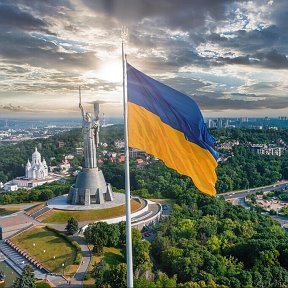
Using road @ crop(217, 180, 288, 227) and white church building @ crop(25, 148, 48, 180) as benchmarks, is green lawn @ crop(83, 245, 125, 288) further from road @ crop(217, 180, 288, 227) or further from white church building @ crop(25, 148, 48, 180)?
white church building @ crop(25, 148, 48, 180)

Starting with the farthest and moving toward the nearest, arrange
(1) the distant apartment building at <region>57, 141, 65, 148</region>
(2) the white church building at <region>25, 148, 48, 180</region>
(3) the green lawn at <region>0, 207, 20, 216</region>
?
(1) the distant apartment building at <region>57, 141, 65, 148</region>
(2) the white church building at <region>25, 148, 48, 180</region>
(3) the green lawn at <region>0, 207, 20, 216</region>

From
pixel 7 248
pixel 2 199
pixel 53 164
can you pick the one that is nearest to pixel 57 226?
pixel 7 248

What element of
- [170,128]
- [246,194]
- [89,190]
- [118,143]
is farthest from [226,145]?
[170,128]

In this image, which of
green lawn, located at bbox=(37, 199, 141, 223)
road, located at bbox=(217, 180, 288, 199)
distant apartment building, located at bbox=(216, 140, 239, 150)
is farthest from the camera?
distant apartment building, located at bbox=(216, 140, 239, 150)

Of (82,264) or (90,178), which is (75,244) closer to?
(82,264)

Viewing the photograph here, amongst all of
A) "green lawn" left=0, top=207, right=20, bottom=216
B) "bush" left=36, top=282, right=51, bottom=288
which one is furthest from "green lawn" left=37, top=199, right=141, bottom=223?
"bush" left=36, top=282, right=51, bottom=288

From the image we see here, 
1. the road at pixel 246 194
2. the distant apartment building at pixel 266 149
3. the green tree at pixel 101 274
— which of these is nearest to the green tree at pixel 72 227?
the green tree at pixel 101 274

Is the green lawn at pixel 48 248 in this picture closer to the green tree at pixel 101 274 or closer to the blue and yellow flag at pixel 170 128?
the green tree at pixel 101 274
